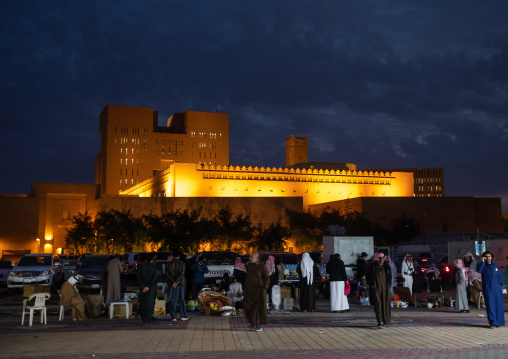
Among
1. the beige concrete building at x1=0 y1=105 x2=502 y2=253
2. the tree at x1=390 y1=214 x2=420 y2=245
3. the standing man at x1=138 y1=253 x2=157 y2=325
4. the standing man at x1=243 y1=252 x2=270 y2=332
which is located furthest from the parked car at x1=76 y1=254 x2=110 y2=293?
the tree at x1=390 y1=214 x2=420 y2=245

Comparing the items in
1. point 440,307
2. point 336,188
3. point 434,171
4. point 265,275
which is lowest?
point 440,307

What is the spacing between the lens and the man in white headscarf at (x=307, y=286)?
13.2 m

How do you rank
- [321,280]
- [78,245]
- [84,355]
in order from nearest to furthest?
[84,355]
[321,280]
[78,245]

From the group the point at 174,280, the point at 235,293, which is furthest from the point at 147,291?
the point at 235,293

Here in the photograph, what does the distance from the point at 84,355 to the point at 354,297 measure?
35.2 ft

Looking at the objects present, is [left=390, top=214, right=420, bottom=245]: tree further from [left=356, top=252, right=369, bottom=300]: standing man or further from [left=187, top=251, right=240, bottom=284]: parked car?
[left=356, top=252, right=369, bottom=300]: standing man

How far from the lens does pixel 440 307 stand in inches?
557

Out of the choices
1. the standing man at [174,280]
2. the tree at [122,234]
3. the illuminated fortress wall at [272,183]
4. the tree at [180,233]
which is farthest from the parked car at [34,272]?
the illuminated fortress wall at [272,183]

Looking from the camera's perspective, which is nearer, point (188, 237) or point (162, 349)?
point (162, 349)

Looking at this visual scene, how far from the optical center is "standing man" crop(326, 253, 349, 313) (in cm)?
1304

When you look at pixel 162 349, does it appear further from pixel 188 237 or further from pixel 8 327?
pixel 188 237

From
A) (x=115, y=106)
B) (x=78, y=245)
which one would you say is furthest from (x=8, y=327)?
(x=115, y=106)

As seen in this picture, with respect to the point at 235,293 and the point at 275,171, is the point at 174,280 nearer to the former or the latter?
the point at 235,293

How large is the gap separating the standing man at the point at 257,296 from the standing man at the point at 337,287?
3504mm
